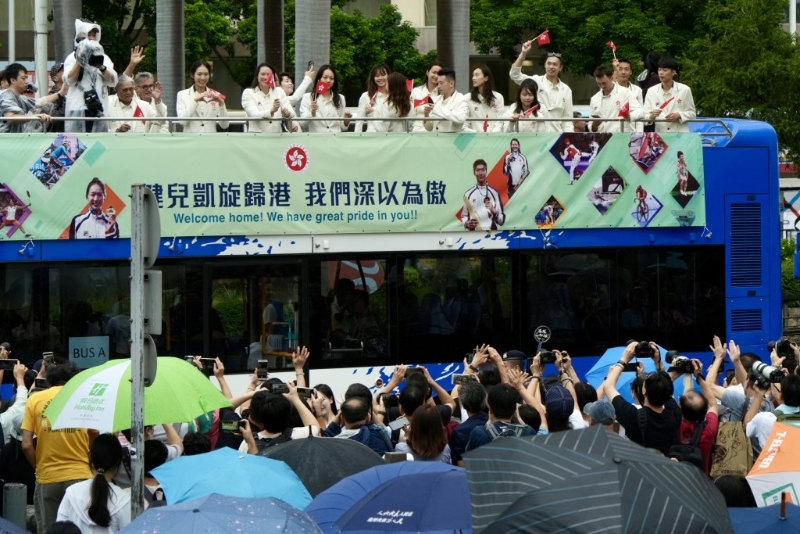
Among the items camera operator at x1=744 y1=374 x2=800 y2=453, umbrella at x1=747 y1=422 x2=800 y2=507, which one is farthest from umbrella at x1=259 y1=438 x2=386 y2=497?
camera operator at x1=744 y1=374 x2=800 y2=453

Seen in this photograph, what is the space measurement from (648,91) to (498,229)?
265cm

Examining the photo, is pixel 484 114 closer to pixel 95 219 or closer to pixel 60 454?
pixel 95 219

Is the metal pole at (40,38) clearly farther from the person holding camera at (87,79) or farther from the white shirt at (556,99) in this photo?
the white shirt at (556,99)

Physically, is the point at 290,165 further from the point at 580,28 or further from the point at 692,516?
the point at 580,28

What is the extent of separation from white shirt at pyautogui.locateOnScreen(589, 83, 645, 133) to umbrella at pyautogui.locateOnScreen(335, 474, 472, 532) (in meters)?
9.90

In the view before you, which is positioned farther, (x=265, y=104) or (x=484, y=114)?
(x=484, y=114)

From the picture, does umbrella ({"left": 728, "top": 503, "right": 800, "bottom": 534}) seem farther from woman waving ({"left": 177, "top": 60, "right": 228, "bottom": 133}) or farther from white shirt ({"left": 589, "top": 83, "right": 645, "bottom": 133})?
white shirt ({"left": 589, "top": 83, "right": 645, "bottom": 133})

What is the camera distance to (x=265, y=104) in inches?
576

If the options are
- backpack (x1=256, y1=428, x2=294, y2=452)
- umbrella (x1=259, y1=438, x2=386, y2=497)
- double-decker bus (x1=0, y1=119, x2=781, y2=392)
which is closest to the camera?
umbrella (x1=259, y1=438, x2=386, y2=497)

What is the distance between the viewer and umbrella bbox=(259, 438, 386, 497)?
23.5 ft

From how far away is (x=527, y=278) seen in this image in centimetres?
1523

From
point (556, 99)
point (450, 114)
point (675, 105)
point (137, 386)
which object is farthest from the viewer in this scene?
point (675, 105)

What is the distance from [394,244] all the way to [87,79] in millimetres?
3663

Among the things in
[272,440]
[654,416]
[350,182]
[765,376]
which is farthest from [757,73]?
[272,440]
